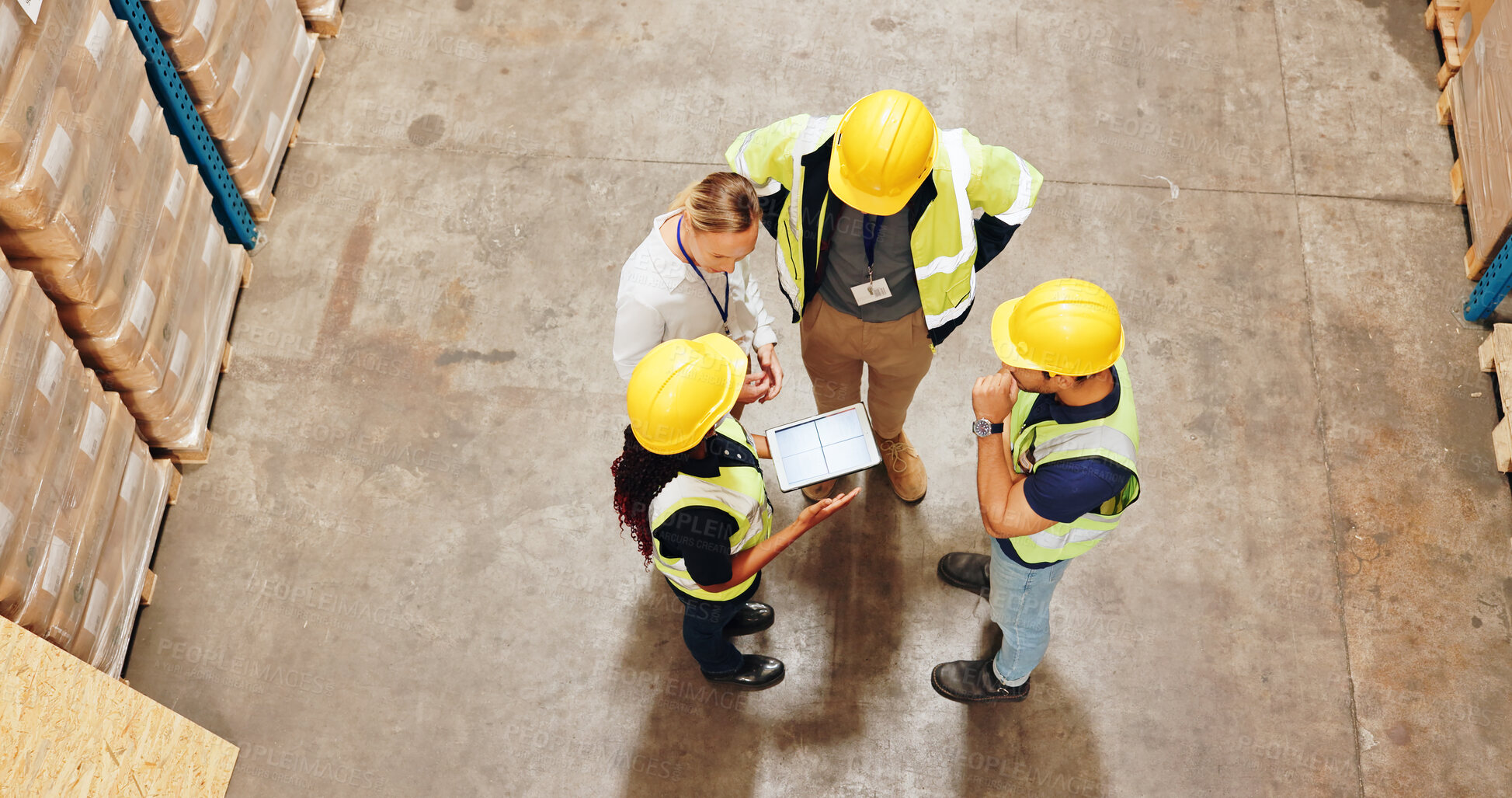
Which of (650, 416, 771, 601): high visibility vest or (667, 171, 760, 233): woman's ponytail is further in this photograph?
(667, 171, 760, 233): woman's ponytail

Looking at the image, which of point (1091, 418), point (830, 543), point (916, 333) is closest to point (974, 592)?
point (830, 543)

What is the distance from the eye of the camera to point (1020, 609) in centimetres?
356

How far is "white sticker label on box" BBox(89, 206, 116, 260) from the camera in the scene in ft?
13.1

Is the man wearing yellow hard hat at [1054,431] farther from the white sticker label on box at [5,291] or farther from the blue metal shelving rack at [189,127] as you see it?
the blue metal shelving rack at [189,127]

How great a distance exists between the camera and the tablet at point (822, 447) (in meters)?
3.62

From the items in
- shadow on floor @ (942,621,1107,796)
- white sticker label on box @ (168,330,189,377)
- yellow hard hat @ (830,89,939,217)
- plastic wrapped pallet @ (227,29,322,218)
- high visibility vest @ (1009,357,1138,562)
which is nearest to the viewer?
high visibility vest @ (1009,357,1138,562)

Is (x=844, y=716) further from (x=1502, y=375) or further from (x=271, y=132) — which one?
(x=271, y=132)

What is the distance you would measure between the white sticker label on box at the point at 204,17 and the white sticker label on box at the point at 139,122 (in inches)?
24.5

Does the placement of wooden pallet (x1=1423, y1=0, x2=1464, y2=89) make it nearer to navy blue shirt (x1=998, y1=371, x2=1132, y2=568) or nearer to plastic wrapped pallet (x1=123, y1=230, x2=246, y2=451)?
navy blue shirt (x1=998, y1=371, x2=1132, y2=568)

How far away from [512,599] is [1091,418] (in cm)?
268

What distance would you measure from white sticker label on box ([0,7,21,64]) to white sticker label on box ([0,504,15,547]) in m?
1.56

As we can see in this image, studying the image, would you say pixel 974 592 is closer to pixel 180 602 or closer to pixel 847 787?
pixel 847 787

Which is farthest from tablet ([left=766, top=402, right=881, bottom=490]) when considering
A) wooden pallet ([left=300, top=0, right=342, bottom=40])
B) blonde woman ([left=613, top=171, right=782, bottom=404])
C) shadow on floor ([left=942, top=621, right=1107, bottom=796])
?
wooden pallet ([left=300, top=0, right=342, bottom=40])

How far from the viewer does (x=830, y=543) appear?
450cm
